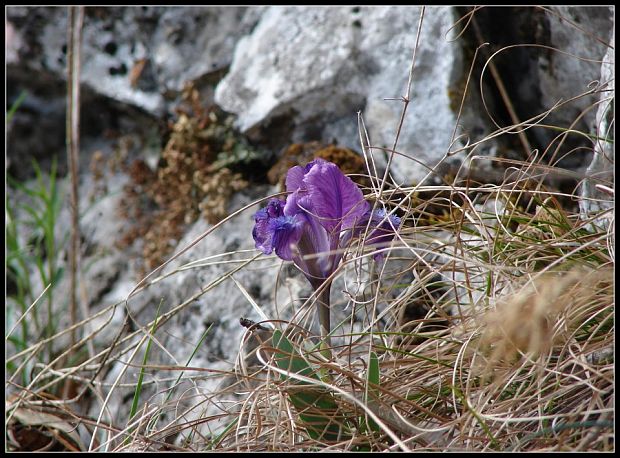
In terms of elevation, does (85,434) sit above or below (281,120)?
below

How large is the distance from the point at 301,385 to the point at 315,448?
9cm

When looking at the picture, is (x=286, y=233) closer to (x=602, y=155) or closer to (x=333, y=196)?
(x=333, y=196)

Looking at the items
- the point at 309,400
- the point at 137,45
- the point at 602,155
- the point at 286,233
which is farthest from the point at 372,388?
the point at 137,45

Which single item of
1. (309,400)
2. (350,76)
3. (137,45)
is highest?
(137,45)

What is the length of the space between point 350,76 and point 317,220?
34.9 inches

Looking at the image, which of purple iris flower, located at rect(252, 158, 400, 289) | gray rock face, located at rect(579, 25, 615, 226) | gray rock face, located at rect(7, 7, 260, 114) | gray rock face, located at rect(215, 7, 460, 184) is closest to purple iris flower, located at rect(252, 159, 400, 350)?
purple iris flower, located at rect(252, 158, 400, 289)

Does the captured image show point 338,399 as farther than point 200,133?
No

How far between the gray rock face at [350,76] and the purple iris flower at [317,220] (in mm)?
628

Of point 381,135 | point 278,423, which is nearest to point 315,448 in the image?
point 278,423

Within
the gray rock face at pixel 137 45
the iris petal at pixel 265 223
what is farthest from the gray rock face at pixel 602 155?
the gray rock face at pixel 137 45

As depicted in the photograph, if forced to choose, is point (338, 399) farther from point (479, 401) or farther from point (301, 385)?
point (479, 401)

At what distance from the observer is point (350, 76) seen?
6.11ft

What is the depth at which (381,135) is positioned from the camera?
1775 millimetres

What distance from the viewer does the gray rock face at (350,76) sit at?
5.71ft
